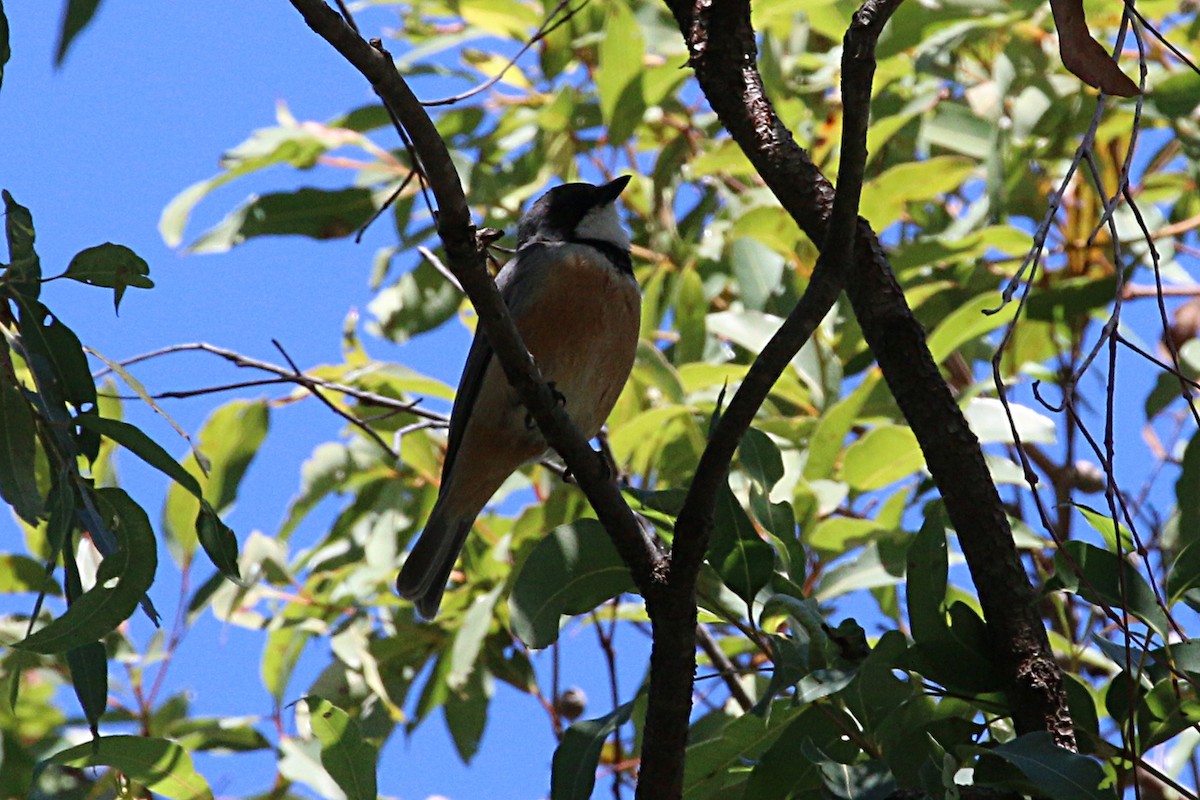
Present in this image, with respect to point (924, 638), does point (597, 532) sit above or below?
above

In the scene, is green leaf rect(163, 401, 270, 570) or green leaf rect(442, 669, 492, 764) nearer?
green leaf rect(163, 401, 270, 570)

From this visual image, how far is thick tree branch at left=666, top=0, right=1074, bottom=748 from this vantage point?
224 cm

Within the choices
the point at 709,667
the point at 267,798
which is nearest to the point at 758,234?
the point at 709,667

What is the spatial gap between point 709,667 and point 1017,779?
2.11 m

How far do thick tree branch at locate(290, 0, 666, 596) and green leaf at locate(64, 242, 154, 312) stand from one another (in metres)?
0.55

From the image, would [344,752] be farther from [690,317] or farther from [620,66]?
[620,66]

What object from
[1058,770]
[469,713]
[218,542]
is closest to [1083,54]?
[1058,770]

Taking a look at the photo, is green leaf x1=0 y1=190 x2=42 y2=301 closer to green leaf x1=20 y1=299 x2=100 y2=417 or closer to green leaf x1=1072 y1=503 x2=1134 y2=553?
green leaf x1=20 y1=299 x2=100 y2=417

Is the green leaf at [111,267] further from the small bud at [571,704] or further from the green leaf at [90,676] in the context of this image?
the small bud at [571,704]

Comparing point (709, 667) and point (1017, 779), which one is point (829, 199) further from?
point (709, 667)

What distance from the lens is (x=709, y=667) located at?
418cm

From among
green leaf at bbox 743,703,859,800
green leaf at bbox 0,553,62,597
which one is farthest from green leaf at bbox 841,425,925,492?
green leaf at bbox 0,553,62,597

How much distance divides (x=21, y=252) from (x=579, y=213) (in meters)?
2.39

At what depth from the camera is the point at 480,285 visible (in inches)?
85.8
